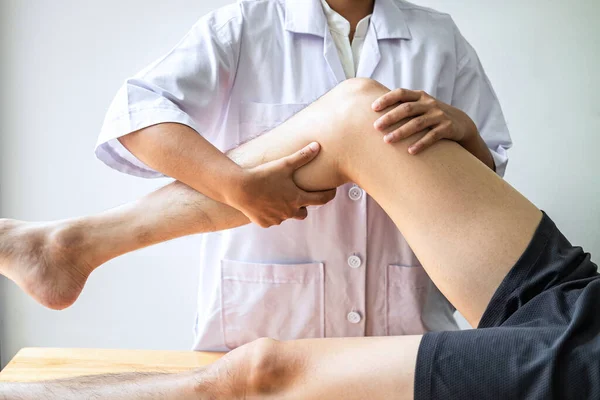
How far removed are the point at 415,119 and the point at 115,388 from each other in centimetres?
59

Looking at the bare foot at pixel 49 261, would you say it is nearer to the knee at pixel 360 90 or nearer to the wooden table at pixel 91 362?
the wooden table at pixel 91 362

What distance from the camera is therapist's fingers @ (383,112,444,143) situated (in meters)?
1.07

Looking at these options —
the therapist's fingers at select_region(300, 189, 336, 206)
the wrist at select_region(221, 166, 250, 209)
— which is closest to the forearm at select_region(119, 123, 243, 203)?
the wrist at select_region(221, 166, 250, 209)

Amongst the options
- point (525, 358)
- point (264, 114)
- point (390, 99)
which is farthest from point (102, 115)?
point (525, 358)

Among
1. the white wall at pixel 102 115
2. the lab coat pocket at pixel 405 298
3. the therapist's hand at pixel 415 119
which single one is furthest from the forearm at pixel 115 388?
the white wall at pixel 102 115

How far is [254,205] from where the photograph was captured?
3.76ft

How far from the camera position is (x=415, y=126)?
108cm

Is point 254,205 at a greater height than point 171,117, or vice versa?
point 171,117

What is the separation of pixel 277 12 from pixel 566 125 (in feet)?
2.95

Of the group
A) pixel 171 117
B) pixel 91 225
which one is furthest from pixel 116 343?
pixel 171 117

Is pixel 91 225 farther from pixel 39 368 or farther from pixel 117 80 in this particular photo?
pixel 117 80

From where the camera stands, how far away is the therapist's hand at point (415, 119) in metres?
1.08

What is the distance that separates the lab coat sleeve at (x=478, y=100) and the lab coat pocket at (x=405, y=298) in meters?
0.32

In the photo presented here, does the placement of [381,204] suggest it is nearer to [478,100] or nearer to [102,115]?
[478,100]
